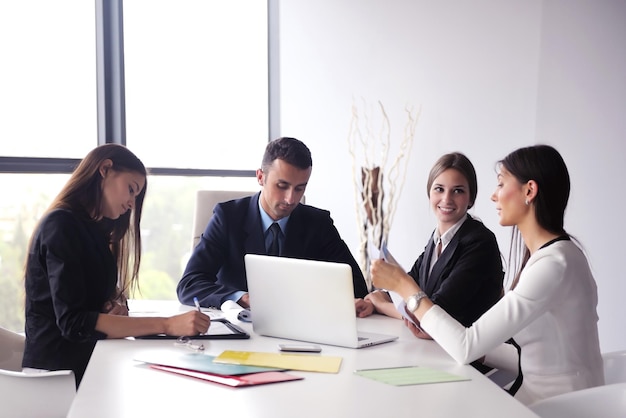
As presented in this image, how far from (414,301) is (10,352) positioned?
1.32 m

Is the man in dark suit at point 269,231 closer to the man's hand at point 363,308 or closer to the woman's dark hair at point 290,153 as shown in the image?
the woman's dark hair at point 290,153

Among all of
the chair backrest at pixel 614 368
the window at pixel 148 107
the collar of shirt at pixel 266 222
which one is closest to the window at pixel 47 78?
the window at pixel 148 107

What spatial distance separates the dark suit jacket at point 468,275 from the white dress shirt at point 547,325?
36 centimetres

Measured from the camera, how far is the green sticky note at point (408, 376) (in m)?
1.42

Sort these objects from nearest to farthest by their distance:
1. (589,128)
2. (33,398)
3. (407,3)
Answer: (33,398) → (589,128) → (407,3)

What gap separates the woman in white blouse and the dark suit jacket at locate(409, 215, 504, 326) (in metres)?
0.29

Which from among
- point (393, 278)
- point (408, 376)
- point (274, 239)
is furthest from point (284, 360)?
point (274, 239)

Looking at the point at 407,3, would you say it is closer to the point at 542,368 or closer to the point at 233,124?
the point at 233,124

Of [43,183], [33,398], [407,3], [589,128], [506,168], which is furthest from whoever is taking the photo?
[407,3]

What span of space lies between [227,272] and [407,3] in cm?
262

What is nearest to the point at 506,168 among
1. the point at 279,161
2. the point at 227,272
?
the point at 279,161

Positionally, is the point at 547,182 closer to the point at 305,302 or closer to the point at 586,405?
the point at 586,405

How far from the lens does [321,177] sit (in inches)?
175

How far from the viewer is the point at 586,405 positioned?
4.97ft
